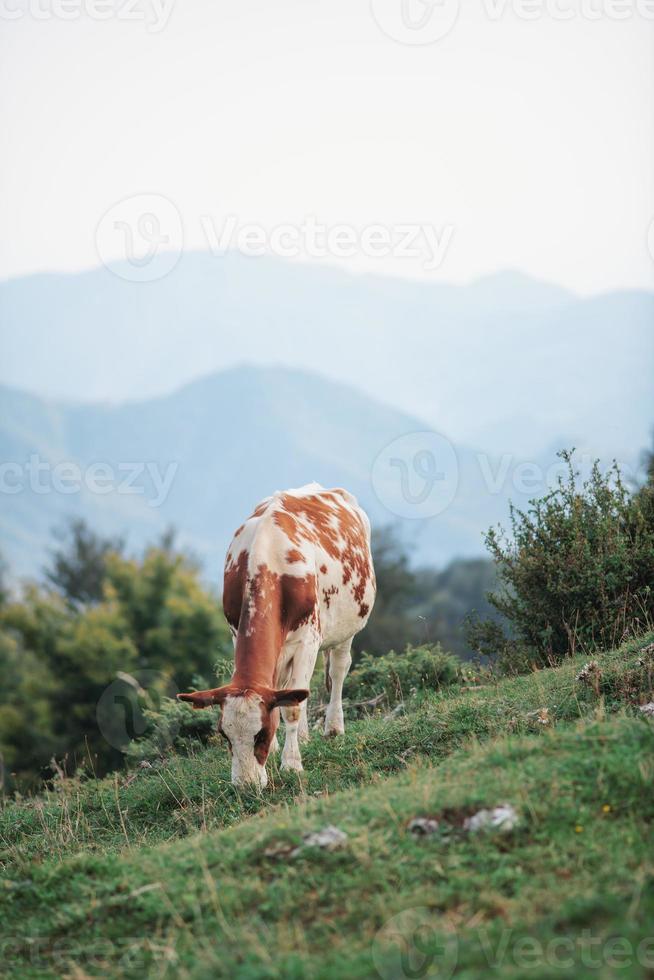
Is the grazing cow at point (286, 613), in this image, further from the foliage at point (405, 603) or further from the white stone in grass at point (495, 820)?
the foliage at point (405, 603)

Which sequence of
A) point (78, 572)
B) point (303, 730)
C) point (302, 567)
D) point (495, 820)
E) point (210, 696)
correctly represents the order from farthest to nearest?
1. point (78, 572)
2. point (303, 730)
3. point (302, 567)
4. point (210, 696)
5. point (495, 820)

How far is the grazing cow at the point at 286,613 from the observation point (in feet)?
30.9

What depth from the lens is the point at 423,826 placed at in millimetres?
6820

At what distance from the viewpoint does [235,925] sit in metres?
6.16

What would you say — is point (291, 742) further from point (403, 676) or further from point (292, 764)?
point (403, 676)

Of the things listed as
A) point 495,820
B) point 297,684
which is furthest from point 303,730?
point 495,820

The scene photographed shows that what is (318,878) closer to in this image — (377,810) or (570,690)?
(377,810)

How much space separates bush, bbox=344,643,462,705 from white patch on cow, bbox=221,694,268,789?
4.34 meters

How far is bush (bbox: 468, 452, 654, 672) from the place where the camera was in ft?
42.9

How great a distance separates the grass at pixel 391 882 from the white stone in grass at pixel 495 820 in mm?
52

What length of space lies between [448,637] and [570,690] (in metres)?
52.2

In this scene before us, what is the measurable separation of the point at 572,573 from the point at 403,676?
105 inches

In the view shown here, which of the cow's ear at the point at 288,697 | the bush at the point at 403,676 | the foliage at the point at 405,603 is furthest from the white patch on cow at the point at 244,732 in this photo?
the foliage at the point at 405,603

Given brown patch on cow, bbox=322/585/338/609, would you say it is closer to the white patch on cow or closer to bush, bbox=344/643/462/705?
the white patch on cow
